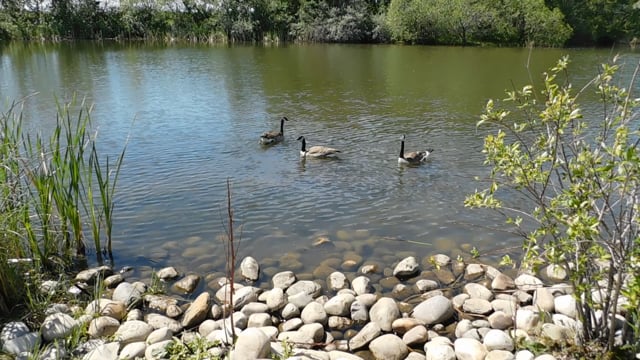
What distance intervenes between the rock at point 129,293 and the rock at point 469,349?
3682 millimetres

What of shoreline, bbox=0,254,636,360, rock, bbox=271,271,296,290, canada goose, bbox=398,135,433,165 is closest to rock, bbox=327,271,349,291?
shoreline, bbox=0,254,636,360

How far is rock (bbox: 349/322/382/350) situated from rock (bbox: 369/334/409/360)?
0.09 meters

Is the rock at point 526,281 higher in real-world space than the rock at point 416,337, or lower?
higher

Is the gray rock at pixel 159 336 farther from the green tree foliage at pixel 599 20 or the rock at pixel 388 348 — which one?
the green tree foliage at pixel 599 20

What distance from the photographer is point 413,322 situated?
5.50 m

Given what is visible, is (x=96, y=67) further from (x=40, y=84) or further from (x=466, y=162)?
(x=466, y=162)

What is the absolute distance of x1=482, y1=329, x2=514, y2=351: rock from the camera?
4816mm

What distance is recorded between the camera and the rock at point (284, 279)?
6484mm

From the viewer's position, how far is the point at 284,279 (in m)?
6.55

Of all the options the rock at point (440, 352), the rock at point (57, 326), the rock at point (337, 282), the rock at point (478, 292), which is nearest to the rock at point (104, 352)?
the rock at point (57, 326)

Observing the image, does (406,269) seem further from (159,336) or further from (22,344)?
(22,344)

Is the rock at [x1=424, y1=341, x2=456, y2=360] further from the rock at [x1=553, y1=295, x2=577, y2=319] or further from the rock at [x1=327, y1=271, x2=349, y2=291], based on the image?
the rock at [x1=327, y1=271, x2=349, y2=291]

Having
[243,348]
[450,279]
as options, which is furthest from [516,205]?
[243,348]

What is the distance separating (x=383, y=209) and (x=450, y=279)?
2.62m
